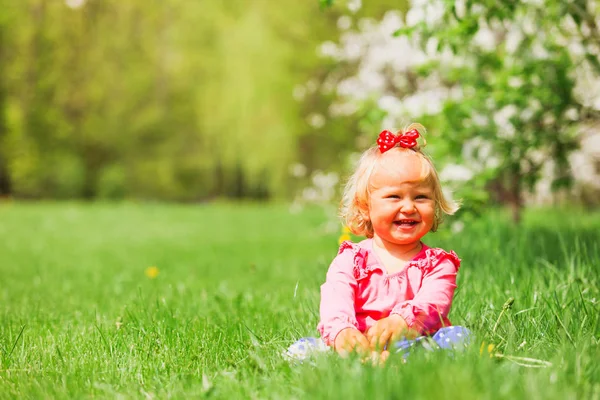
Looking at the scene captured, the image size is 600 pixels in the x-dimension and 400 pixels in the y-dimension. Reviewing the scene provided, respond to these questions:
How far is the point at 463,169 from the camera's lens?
504cm

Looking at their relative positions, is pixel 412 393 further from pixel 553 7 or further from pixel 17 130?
pixel 17 130

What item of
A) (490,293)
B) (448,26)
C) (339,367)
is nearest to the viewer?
(339,367)

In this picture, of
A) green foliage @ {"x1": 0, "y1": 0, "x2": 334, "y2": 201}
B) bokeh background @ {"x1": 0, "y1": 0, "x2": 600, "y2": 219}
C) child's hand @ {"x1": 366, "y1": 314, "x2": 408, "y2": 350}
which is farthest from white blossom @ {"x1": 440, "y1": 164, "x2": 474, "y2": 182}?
green foliage @ {"x1": 0, "y1": 0, "x2": 334, "y2": 201}

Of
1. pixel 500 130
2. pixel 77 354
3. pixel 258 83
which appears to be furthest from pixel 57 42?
pixel 77 354

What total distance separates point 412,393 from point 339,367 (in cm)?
33

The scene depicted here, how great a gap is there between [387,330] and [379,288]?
0.81 feet

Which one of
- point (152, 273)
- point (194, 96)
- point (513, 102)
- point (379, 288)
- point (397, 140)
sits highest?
point (194, 96)

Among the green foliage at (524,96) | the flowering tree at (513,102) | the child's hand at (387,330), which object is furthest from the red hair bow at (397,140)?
the green foliage at (524,96)

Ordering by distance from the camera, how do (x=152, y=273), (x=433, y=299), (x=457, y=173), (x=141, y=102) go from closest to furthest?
1. (x=433, y=299)
2. (x=457, y=173)
3. (x=152, y=273)
4. (x=141, y=102)

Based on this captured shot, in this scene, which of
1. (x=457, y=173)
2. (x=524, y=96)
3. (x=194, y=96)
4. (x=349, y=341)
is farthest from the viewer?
(x=194, y=96)

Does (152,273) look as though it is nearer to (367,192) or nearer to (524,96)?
(524,96)

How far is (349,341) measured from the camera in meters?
1.98

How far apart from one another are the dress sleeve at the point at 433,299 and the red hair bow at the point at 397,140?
38cm

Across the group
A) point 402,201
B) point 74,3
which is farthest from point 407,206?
point 74,3
